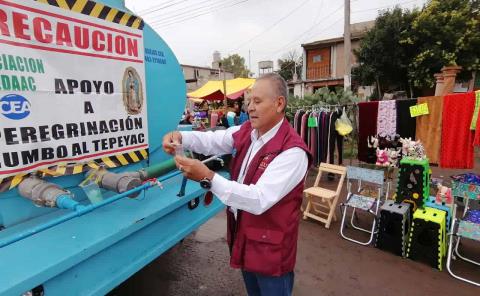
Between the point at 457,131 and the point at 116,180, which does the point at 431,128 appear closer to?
the point at 457,131

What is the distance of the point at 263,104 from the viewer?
152 centimetres

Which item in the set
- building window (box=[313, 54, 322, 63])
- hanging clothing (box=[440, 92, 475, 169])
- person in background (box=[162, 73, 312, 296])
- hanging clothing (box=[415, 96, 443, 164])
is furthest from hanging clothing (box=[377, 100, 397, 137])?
building window (box=[313, 54, 322, 63])

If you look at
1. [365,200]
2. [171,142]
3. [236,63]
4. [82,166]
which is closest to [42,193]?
[82,166]

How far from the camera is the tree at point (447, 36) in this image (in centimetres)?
1368

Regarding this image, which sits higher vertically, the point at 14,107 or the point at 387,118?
the point at 14,107

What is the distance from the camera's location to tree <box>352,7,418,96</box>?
1507 cm

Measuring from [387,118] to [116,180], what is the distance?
4.08m

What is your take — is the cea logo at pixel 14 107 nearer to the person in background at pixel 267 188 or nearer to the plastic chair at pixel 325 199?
the person in background at pixel 267 188

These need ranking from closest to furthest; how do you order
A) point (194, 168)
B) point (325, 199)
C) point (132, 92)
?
point (194, 168) < point (132, 92) < point (325, 199)

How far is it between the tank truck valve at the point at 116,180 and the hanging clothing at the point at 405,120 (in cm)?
392

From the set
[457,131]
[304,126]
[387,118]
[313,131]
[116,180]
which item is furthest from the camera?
[304,126]

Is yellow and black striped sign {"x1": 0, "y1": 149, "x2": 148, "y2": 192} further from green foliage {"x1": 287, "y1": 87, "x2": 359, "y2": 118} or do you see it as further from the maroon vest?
green foliage {"x1": 287, "y1": 87, "x2": 359, "y2": 118}

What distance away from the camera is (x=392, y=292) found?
2.75 metres

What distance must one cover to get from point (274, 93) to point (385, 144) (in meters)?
3.58
